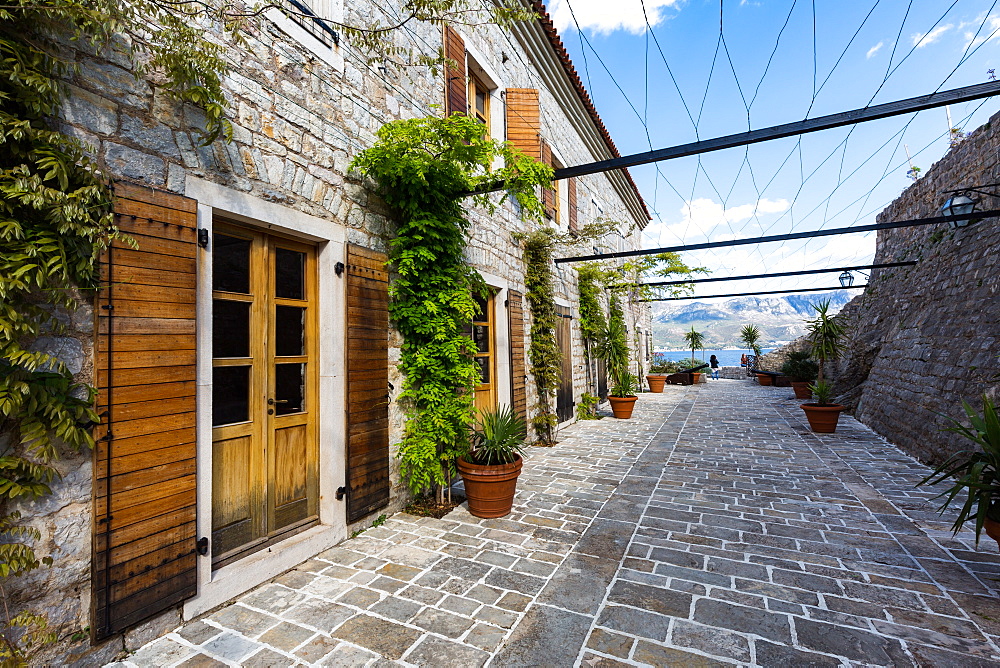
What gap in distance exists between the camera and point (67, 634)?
1.81 metres

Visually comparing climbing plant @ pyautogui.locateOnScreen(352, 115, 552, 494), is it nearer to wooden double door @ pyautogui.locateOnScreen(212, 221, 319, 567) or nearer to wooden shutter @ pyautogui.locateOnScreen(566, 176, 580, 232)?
wooden double door @ pyautogui.locateOnScreen(212, 221, 319, 567)

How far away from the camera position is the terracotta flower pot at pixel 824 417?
684cm

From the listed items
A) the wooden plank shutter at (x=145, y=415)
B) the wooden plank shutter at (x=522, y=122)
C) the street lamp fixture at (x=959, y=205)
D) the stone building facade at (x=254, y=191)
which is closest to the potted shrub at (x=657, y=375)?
the street lamp fixture at (x=959, y=205)

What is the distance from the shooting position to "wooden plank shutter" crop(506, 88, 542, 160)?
240 inches

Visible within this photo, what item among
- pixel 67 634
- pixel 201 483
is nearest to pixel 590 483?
pixel 201 483

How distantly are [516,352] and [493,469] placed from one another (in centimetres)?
250

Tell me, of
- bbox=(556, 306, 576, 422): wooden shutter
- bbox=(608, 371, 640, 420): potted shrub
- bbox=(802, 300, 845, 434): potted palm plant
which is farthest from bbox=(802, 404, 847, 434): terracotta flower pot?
bbox=(556, 306, 576, 422): wooden shutter

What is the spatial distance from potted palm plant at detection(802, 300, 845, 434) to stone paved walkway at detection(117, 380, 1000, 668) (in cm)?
273

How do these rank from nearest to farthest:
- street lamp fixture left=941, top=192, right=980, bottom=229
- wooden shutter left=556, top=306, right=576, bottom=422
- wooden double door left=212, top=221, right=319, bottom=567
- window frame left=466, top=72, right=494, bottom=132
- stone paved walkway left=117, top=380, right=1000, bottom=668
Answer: stone paved walkway left=117, top=380, right=1000, bottom=668, wooden double door left=212, top=221, right=319, bottom=567, window frame left=466, top=72, right=494, bottom=132, street lamp fixture left=941, top=192, right=980, bottom=229, wooden shutter left=556, top=306, right=576, bottom=422

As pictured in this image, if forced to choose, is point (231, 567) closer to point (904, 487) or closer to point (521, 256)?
point (521, 256)

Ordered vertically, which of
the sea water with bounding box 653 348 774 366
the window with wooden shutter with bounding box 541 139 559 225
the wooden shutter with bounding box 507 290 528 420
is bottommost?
the sea water with bounding box 653 348 774 366

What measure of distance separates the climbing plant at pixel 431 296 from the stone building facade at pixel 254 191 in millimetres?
149

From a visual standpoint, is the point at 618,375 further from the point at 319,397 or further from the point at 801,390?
the point at 319,397

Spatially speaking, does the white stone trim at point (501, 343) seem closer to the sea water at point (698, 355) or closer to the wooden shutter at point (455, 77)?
the wooden shutter at point (455, 77)
